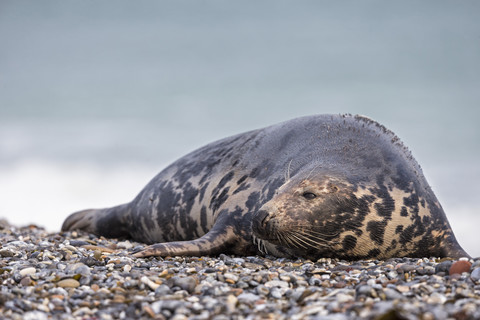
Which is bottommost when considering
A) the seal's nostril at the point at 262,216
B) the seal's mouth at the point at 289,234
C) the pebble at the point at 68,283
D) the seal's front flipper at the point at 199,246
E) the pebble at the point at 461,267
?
the pebble at the point at 68,283

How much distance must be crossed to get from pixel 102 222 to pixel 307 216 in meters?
5.52

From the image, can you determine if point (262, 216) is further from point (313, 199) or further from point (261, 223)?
point (313, 199)

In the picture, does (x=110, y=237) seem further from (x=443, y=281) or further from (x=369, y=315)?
(x=369, y=315)

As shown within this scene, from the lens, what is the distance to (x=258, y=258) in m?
6.80

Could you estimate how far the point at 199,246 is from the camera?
6969 mm

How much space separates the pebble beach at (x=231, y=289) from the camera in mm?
4090

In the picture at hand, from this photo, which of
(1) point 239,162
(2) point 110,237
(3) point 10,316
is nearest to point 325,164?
(1) point 239,162

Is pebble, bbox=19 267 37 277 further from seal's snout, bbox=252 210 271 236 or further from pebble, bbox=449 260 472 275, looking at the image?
pebble, bbox=449 260 472 275

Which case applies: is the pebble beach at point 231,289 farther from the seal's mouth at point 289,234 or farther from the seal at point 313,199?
the seal at point 313,199

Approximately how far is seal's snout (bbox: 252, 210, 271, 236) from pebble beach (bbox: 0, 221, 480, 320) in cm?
31

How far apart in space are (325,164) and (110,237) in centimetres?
518

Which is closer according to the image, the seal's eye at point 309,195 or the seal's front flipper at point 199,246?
the seal's eye at point 309,195

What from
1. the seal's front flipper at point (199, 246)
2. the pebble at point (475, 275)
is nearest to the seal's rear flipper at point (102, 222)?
the seal's front flipper at point (199, 246)

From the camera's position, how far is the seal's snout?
20.2 ft
